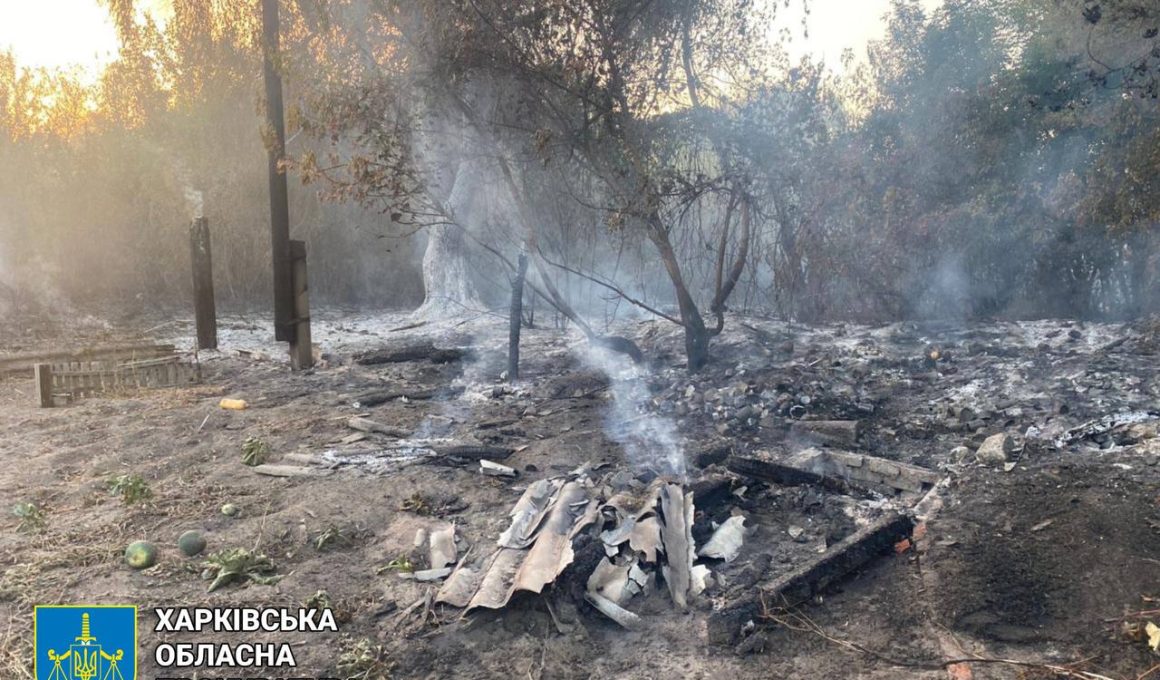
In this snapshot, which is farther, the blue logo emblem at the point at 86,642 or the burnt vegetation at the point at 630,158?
the burnt vegetation at the point at 630,158

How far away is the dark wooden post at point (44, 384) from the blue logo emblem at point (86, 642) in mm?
5943

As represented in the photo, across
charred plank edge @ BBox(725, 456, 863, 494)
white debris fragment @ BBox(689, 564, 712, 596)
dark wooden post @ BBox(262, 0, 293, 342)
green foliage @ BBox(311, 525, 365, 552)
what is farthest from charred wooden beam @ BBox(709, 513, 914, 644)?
dark wooden post @ BBox(262, 0, 293, 342)

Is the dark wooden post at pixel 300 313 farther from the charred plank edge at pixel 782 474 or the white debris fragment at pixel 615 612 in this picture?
the white debris fragment at pixel 615 612

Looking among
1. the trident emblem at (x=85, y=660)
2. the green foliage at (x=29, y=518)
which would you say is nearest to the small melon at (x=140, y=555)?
the trident emblem at (x=85, y=660)

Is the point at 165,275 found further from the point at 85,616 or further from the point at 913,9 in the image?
the point at 913,9

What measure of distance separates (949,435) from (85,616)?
6.28m

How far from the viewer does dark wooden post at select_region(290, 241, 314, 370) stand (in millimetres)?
10266

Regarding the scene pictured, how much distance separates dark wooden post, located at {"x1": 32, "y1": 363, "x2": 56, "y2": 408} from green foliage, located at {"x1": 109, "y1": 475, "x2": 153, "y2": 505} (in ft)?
12.8

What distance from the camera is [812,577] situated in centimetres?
392

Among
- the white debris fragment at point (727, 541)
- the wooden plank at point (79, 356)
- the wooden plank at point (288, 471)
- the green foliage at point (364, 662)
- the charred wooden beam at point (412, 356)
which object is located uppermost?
the wooden plank at point (79, 356)

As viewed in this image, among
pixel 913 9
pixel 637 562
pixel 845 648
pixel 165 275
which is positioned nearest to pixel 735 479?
pixel 637 562

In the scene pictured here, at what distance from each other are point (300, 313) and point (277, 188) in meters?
1.77

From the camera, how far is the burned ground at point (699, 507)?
3.53 meters

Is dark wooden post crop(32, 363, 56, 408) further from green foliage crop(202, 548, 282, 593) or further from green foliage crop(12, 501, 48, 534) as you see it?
green foliage crop(202, 548, 282, 593)
